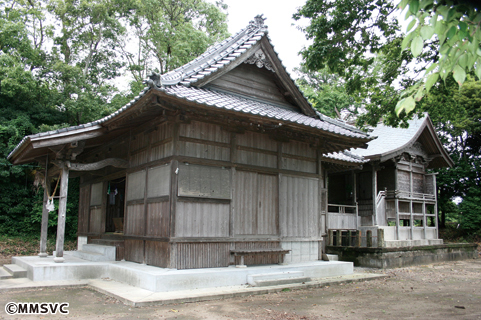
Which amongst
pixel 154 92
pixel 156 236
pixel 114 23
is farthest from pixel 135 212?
pixel 114 23

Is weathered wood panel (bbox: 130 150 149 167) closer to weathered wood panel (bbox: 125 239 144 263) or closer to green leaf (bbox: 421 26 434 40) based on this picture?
weathered wood panel (bbox: 125 239 144 263)

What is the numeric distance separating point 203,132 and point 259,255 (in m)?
3.56

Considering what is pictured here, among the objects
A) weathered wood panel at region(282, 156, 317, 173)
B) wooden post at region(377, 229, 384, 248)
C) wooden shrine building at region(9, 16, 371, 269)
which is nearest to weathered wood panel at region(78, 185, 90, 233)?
wooden shrine building at region(9, 16, 371, 269)

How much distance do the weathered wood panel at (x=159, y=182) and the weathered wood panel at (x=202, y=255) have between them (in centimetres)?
A: 140

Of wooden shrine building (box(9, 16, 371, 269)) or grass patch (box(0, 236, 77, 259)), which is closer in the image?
wooden shrine building (box(9, 16, 371, 269))

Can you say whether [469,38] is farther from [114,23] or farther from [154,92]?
[114,23]

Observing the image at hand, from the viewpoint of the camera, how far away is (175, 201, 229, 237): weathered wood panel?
864cm

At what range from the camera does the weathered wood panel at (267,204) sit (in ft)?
32.8

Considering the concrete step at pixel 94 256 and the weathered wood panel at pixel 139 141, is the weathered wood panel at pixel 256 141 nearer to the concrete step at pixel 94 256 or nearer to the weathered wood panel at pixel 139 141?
the weathered wood panel at pixel 139 141

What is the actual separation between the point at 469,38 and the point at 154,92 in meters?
5.75

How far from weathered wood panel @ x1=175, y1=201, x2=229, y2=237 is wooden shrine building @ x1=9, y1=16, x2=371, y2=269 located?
25 mm

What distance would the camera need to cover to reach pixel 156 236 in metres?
9.05

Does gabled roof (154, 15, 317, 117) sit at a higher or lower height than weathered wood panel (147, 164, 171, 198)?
higher

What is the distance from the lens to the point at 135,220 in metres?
10.2
